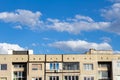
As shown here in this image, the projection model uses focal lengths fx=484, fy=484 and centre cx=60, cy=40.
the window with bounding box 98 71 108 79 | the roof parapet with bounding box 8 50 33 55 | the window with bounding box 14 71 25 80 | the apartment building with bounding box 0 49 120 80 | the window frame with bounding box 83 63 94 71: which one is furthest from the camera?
the roof parapet with bounding box 8 50 33 55

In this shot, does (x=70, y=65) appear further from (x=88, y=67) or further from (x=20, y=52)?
(x=20, y=52)

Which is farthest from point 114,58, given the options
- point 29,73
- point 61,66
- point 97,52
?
point 29,73

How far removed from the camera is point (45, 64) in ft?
410

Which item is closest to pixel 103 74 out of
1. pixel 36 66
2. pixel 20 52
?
pixel 36 66

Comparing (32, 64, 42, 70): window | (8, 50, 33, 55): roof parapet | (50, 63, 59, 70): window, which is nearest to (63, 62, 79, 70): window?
(50, 63, 59, 70): window

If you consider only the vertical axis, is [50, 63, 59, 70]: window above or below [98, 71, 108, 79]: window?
above

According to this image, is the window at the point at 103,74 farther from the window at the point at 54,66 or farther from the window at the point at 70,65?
the window at the point at 54,66

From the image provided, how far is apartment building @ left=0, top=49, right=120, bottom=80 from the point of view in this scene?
12438 centimetres

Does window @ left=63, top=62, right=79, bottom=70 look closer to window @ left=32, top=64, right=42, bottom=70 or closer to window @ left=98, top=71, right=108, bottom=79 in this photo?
window @ left=32, top=64, right=42, bottom=70

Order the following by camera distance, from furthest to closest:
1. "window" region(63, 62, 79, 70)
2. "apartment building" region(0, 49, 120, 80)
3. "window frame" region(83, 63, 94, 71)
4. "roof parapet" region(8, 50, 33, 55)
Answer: "roof parapet" region(8, 50, 33, 55) < "window frame" region(83, 63, 94, 71) < "window" region(63, 62, 79, 70) < "apartment building" region(0, 49, 120, 80)

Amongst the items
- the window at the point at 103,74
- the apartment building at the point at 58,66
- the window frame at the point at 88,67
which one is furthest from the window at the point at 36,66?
the window at the point at 103,74

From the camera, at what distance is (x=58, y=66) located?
125 meters

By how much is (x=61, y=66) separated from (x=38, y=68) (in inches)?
235

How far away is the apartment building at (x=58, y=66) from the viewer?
124375 millimetres
